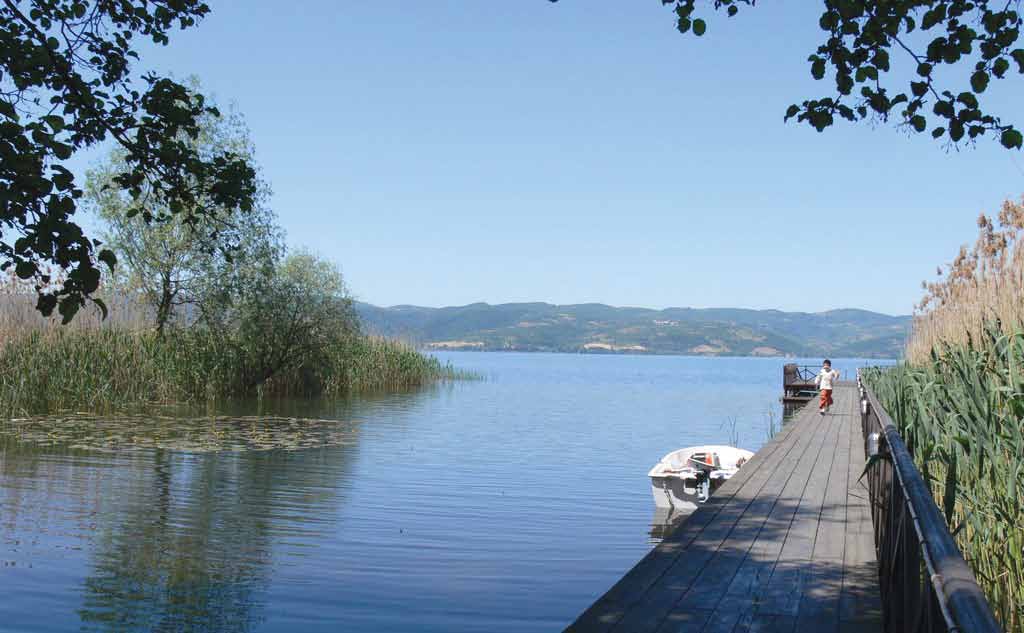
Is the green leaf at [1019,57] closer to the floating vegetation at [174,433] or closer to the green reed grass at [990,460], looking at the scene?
the green reed grass at [990,460]

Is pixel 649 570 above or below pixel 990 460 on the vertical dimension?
below

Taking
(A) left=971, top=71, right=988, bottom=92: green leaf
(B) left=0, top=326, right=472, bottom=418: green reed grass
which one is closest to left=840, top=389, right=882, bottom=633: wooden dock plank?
(A) left=971, top=71, right=988, bottom=92: green leaf

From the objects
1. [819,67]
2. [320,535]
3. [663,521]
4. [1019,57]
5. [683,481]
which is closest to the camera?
[1019,57]

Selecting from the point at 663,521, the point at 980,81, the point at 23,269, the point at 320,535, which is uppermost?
the point at 980,81

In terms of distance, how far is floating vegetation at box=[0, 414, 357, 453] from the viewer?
51.5 feet

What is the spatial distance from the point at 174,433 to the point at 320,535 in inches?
359

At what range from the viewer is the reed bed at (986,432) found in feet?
16.6

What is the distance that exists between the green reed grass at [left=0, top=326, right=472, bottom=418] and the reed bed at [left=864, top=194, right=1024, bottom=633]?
56.8ft

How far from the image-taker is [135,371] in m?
22.1

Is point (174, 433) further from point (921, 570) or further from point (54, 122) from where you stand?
point (921, 570)

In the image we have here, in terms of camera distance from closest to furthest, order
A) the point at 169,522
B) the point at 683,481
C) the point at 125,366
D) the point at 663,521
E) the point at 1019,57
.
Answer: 1. the point at 1019,57
2. the point at 169,522
3. the point at 663,521
4. the point at 683,481
5. the point at 125,366

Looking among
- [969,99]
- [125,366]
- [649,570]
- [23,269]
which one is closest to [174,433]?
[125,366]

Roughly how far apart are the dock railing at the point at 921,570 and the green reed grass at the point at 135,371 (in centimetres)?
1830

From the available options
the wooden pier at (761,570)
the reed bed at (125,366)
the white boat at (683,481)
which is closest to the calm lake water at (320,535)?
the white boat at (683,481)
